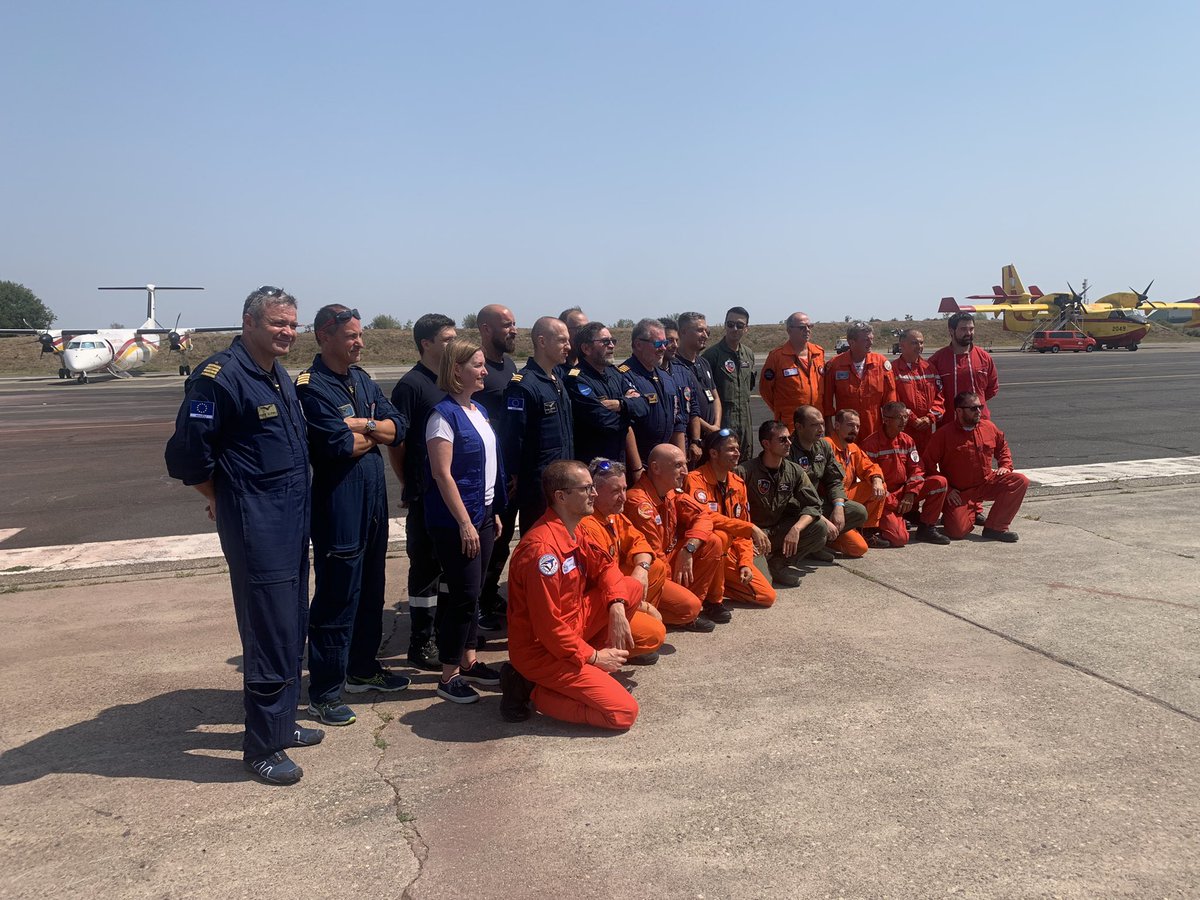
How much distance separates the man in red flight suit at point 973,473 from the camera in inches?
286

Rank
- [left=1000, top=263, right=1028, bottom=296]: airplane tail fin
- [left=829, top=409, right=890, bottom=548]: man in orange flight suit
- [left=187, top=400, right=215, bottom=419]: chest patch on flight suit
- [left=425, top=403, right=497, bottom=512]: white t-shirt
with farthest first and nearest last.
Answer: [left=1000, top=263, right=1028, bottom=296]: airplane tail fin → [left=829, top=409, right=890, bottom=548]: man in orange flight suit → [left=425, top=403, right=497, bottom=512]: white t-shirt → [left=187, top=400, right=215, bottom=419]: chest patch on flight suit

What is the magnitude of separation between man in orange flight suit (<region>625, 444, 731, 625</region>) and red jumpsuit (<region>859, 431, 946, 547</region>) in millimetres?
2357

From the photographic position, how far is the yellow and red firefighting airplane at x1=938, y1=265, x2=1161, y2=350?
5181cm

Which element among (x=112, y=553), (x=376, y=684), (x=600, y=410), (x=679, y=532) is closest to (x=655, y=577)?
(x=679, y=532)

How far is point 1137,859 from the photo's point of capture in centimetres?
282

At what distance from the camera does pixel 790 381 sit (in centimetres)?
758

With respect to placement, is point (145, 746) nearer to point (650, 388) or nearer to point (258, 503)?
point (258, 503)

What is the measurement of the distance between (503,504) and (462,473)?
601 mm

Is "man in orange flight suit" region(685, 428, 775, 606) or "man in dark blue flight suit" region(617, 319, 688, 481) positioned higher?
"man in dark blue flight suit" region(617, 319, 688, 481)

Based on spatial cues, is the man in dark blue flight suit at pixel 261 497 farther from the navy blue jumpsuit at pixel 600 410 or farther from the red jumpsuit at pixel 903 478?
the red jumpsuit at pixel 903 478

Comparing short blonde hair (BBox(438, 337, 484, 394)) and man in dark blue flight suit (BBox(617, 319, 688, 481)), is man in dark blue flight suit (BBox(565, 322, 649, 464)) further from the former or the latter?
short blonde hair (BBox(438, 337, 484, 394))

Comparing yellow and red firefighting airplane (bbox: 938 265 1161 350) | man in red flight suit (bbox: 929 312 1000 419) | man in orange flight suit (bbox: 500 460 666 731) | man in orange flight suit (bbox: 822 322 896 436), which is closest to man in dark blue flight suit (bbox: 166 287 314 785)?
man in orange flight suit (bbox: 500 460 666 731)

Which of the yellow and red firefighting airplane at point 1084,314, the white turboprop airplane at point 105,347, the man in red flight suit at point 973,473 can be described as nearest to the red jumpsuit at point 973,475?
the man in red flight suit at point 973,473

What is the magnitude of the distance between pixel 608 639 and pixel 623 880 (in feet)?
4.84
